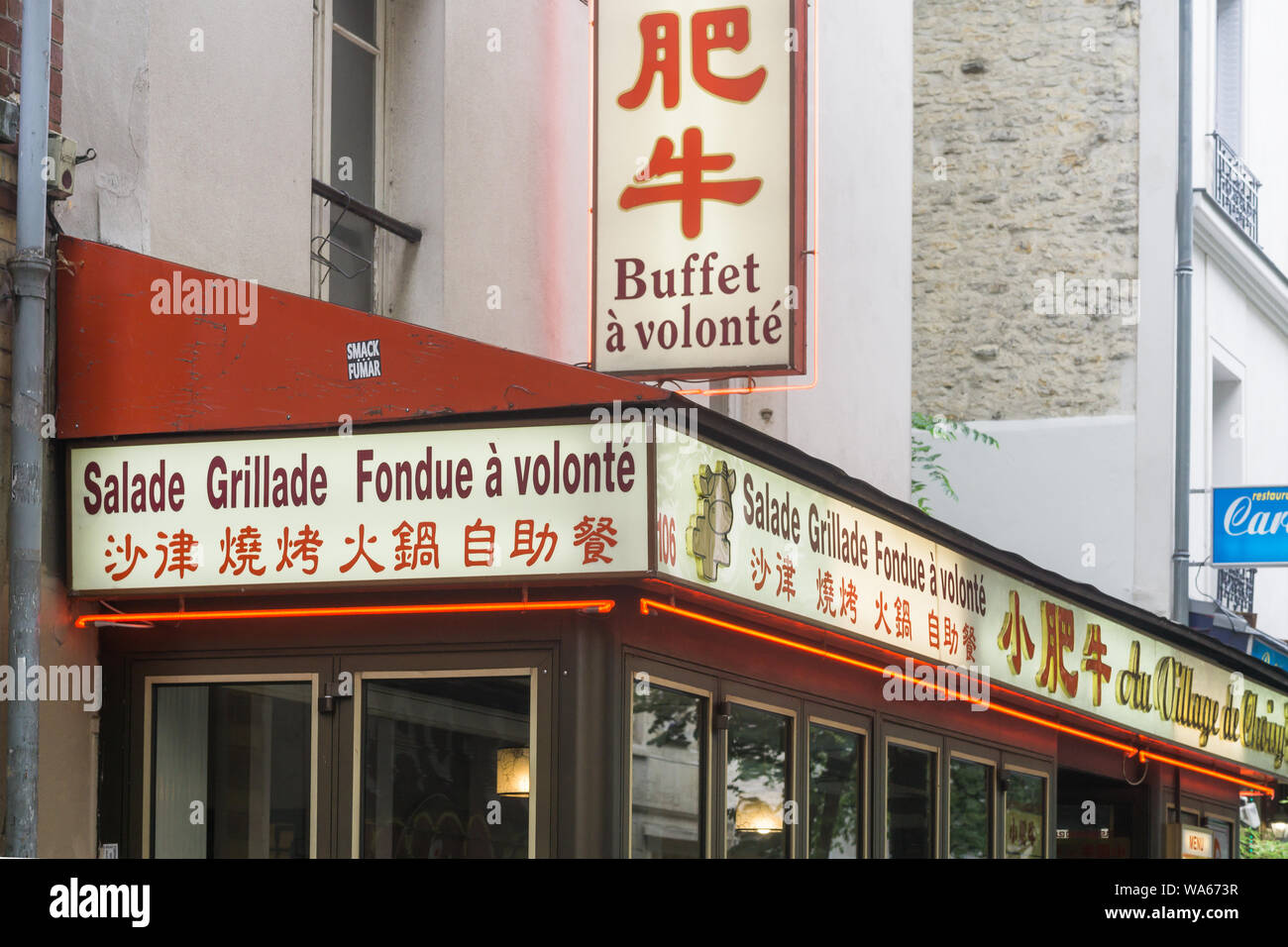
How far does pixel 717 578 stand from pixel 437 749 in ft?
4.11

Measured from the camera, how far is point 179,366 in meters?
7.05

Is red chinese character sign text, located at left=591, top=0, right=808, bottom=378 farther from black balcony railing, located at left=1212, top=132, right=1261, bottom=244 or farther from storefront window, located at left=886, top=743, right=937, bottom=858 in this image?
black balcony railing, located at left=1212, top=132, right=1261, bottom=244

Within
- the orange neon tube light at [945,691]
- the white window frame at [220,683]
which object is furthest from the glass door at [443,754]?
the orange neon tube light at [945,691]

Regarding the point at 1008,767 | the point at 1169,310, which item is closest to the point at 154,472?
the point at 1008,767

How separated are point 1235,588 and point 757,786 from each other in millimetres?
13345

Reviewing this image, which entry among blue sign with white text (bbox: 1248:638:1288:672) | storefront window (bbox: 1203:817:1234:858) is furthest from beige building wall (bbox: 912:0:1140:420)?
storefront window (bbox: 1203:817:1234:858)

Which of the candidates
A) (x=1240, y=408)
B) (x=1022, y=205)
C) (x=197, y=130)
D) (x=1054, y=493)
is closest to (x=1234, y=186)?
(x=1240, y=408)

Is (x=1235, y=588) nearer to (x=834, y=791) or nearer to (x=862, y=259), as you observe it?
(x=862, y=259)

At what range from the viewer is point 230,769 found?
24.4 ft

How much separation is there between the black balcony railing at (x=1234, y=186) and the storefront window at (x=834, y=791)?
12.6 m

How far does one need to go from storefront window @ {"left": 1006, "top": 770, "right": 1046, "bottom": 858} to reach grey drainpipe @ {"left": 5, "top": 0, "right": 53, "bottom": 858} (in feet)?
22.6

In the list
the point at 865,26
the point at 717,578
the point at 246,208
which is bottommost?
the point at 717,578

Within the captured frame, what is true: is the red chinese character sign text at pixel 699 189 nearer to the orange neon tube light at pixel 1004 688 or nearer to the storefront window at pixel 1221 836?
the orange neon tube light at pixel 1004 688
